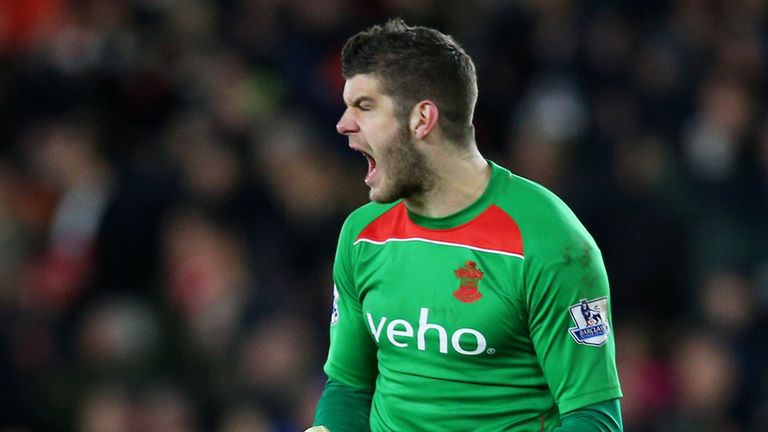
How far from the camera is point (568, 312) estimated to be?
3365 millimetres

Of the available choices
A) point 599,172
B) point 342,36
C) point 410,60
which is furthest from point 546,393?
point 342,36

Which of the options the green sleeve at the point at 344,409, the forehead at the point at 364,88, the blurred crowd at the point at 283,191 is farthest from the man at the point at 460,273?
the blurred crowd at the point at 283,191

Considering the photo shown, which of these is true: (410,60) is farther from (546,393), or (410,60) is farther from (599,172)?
(599,172)

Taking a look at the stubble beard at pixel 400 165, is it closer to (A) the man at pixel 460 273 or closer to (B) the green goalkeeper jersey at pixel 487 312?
(A) the man at pixel 460 273

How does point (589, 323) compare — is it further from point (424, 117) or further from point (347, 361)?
point (347, 361)

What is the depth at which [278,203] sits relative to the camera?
7.69 meters

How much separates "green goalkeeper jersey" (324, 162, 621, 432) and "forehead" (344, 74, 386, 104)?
35 cm

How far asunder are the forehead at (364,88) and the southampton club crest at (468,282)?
48 cm

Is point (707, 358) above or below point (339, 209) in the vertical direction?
below

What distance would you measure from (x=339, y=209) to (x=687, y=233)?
1897mm

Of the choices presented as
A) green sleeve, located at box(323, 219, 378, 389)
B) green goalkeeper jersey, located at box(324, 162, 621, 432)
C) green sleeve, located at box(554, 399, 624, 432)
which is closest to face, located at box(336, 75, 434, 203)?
green goalkeeper jersey, located at box(324, 162, 621, 432)

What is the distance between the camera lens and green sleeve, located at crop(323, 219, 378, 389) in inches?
148

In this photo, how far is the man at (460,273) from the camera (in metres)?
3.39

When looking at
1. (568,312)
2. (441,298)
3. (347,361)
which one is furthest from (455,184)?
(347,361)
